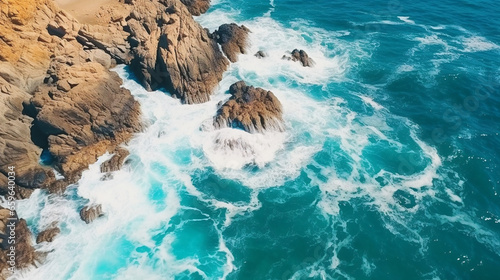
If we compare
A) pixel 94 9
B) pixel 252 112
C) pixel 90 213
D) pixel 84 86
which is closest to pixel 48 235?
pixel 90 213

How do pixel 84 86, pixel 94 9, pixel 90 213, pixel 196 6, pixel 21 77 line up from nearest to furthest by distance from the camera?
pixel 90 213 → pixel 84 86 → pixel 21 77 → pixel 94 9 → pixel 196 6

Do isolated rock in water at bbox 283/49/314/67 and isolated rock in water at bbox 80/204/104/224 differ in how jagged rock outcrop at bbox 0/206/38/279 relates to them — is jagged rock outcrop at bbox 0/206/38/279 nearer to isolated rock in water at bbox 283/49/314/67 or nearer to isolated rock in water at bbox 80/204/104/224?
isolated rock in water at bbox 80/204/104/224

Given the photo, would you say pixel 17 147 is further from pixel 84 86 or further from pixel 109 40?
pixel 109 40

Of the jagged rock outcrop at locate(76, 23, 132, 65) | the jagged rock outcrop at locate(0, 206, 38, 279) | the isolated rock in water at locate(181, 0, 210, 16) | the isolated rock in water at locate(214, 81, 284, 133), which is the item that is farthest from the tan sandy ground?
the jagged rock outcrop at locate(0, 206, 38, 279)

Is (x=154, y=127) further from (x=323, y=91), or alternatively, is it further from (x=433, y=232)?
(x=433, y=232)

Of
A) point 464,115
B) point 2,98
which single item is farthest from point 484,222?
point 2,98

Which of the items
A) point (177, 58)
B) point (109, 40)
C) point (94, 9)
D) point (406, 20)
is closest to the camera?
point (177, 58)
